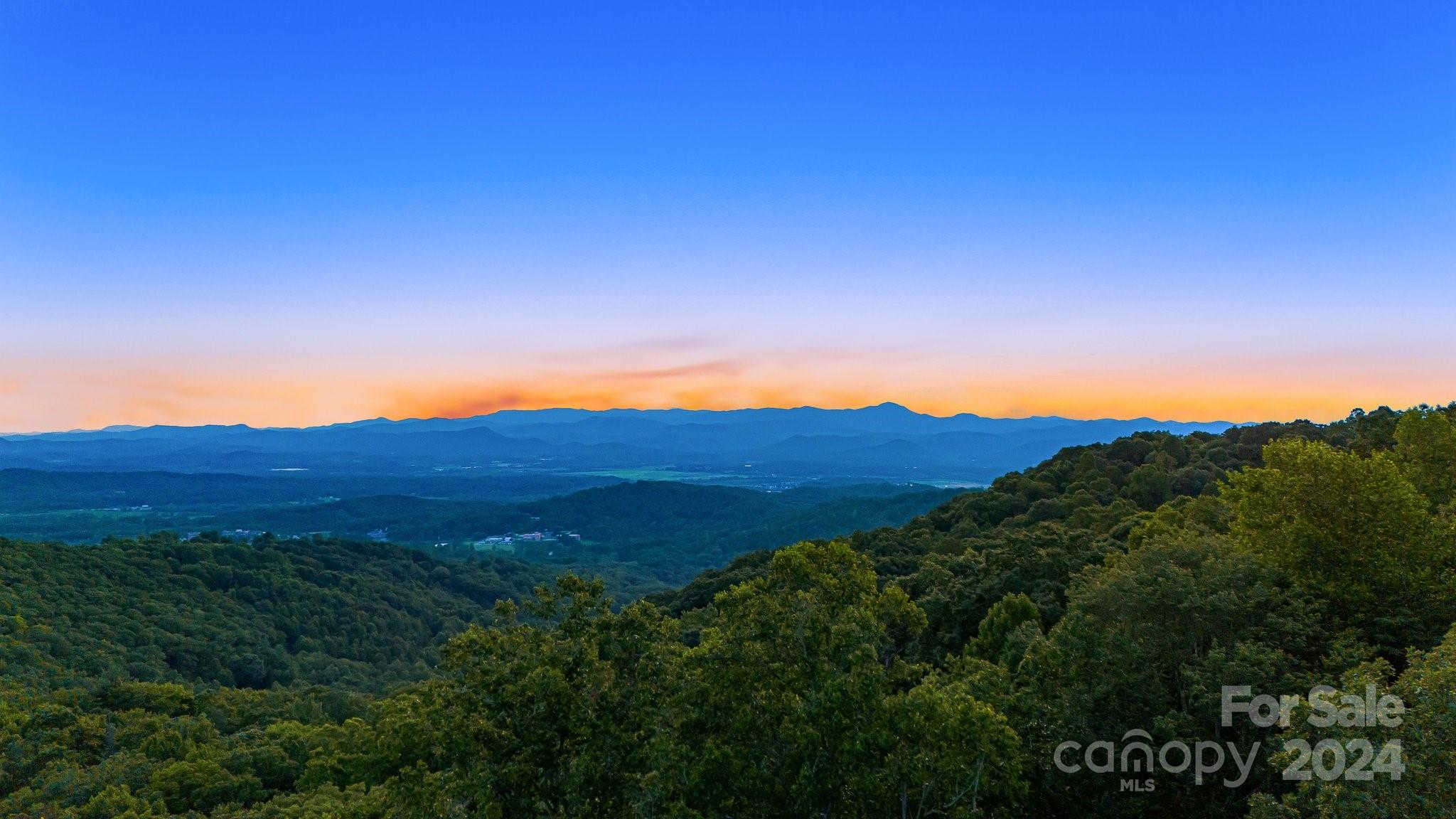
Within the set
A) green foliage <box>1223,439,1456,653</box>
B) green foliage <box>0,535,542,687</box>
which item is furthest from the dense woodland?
green foliage <box>0,535,542,687</box>

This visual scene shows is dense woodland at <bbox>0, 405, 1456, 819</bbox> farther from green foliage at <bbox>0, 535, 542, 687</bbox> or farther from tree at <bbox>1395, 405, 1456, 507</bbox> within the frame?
green foliage at <bbox>0, 535, 542, 687</bbox>

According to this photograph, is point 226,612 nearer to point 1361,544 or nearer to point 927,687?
point 927,687

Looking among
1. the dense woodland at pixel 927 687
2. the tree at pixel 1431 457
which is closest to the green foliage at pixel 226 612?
the dense woodland at pixel 927 687

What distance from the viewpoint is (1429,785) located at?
812 centimetres

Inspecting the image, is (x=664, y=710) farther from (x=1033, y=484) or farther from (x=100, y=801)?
(x=1033, y=484)

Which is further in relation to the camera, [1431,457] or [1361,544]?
[1431,457]

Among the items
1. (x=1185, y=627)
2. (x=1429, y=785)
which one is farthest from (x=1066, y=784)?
(x=1429, y=785)

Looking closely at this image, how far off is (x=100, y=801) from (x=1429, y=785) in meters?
39.3

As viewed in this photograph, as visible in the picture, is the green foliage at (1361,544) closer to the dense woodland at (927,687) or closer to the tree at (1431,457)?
the dense woodland at (927,687)

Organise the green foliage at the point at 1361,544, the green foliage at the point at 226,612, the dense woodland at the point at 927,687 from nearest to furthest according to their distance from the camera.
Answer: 1. the dense woodland at the point at 927,687
2. the green foliage at the point at 1361,544
3. the green foliage at the point at 226,612

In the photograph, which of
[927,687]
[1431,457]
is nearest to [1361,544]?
[1431,457]

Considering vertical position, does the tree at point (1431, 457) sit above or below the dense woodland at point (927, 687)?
above

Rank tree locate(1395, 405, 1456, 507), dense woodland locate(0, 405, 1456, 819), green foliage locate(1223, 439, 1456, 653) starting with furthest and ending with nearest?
tree locate(1395, 405, 1456, 507) < green foliage locate(1223, 439, 1456, 653) < dense woodland locate(0, 405, 1456, 819)

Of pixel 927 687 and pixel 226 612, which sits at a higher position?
pixel 927 687
